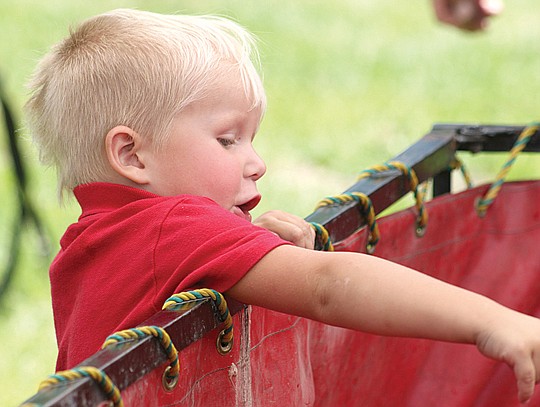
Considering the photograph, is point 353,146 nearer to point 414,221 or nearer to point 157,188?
point 414,221

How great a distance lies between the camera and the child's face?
1.42 meters

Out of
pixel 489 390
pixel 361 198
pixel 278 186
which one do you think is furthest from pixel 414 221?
pixel 278 186

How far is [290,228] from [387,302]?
42 cm

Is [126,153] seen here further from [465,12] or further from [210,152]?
[465,12]

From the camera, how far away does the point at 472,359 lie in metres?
2.22

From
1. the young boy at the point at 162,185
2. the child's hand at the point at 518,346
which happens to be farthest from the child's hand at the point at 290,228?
the child's hand at the point at 518,346

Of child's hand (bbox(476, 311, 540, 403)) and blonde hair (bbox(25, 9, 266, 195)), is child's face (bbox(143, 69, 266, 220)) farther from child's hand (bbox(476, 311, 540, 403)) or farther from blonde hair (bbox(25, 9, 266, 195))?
child's hand (bbox(476, 311, 540, 403))

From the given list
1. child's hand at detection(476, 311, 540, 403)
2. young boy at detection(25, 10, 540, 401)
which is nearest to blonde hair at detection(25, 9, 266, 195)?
young boy at detection(25, 10, 540, 401)

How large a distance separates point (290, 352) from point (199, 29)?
19.2 inches

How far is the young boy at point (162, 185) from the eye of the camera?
1.26 meters

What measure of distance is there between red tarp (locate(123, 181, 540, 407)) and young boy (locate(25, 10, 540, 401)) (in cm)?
14

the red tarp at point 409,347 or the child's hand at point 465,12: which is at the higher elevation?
the child's hand at point 465,12

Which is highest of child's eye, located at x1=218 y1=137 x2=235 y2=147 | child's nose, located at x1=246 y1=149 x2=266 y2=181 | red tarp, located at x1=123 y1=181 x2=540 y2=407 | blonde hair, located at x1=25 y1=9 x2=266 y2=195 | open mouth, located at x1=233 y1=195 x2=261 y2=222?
blonde hair, located at x1=25 y1=9 x2=266 y2=195

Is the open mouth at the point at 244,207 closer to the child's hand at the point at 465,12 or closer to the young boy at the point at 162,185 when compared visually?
the young boy at the point at 162,185
